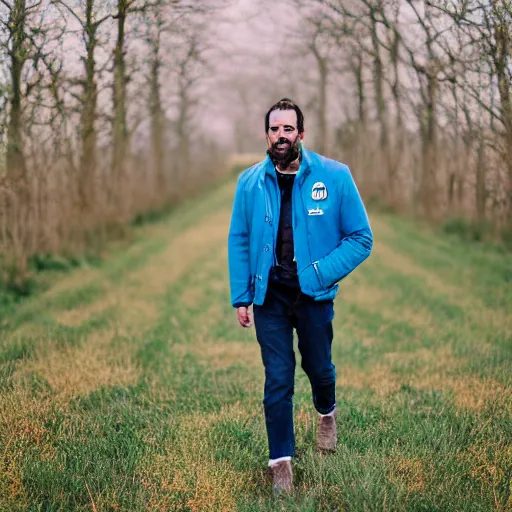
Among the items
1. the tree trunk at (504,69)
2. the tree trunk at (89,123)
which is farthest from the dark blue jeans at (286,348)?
the tree trunk at (89,123)

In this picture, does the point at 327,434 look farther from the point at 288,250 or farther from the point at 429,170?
the point at 429,170

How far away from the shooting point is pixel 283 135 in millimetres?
3537

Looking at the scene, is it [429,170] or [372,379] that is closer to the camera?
[372,379]

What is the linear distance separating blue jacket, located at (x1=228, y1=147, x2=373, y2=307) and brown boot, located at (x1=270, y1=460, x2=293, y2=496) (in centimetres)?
89

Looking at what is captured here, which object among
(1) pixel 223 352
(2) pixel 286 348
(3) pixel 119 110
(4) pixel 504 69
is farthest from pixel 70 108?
(2) pixel 286 348

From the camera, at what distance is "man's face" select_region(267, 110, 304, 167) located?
3.54m

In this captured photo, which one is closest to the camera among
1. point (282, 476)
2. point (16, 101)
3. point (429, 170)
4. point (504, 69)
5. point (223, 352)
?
Answer: point (282, 476)

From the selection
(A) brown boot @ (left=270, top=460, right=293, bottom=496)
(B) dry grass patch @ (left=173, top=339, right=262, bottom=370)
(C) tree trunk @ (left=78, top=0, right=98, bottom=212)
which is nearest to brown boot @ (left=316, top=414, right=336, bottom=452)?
(A) brown boot @ (left=270, top=460, right=293, bottom=496)

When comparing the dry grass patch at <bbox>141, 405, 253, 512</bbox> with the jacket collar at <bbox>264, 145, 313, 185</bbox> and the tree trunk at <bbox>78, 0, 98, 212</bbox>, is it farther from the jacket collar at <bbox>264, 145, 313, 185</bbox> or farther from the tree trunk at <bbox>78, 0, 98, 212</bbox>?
the tree trunk at <bbox>78, 0, 98, 212</bbox>

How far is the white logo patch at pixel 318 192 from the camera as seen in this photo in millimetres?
3559

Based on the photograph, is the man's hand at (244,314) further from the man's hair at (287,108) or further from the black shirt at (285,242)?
the man's hair at (287,108)

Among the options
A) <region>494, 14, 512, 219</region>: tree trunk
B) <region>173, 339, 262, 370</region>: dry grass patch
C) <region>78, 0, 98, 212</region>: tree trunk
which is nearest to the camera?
<region>494, 14, 512, 219</region>: tree trunk

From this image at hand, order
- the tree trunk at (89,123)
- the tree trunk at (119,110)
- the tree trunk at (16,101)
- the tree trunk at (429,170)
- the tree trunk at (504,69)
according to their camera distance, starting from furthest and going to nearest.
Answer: the tree trunk at (429,170) < the tree trunk at (119,110) < the tree trunk at (89,123) < the tree trunk at (16,101) < the tree trunk at (504,69)

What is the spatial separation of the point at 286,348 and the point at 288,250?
1.80 ft
